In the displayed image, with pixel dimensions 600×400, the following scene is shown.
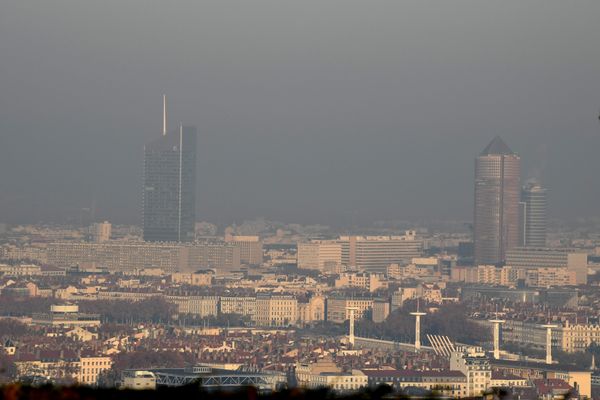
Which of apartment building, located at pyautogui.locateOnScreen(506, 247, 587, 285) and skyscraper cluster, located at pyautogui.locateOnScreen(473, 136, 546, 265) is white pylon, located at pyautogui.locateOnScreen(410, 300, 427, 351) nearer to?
apartment building, located at pyautogui.locateOnScreen(506, 247, 587, 285)

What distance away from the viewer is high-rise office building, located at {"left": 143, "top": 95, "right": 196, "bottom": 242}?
11319cm

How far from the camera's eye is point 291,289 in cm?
8381

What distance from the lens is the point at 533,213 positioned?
10781 centimetres

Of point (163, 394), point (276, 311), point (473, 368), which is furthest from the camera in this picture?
point (276, 311)

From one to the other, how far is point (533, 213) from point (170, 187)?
873 inches

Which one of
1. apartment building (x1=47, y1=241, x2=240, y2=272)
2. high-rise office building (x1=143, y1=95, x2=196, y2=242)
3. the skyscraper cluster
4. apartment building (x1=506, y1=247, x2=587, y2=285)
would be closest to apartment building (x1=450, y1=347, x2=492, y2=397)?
apartment building (x1=506, y1=247, x2=587, y2=285)

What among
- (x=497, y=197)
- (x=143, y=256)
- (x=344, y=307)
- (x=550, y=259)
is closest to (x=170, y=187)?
(x=143, y=256)

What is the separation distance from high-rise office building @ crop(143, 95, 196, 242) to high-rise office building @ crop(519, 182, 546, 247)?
64.0 feet

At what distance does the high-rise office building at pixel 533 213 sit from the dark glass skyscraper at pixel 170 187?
763 inches

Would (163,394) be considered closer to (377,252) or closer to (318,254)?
(318,254)

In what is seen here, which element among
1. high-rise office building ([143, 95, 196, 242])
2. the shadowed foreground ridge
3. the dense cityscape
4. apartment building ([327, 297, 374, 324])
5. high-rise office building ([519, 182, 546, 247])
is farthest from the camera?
high-rise office building ([143, 95, 196, 242])

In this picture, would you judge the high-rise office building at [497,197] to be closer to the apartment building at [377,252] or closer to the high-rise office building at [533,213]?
the high-rise office building at [533,213]

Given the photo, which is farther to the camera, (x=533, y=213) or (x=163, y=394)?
(x=533, y=213)

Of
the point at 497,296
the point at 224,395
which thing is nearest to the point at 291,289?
the point at 497,296
